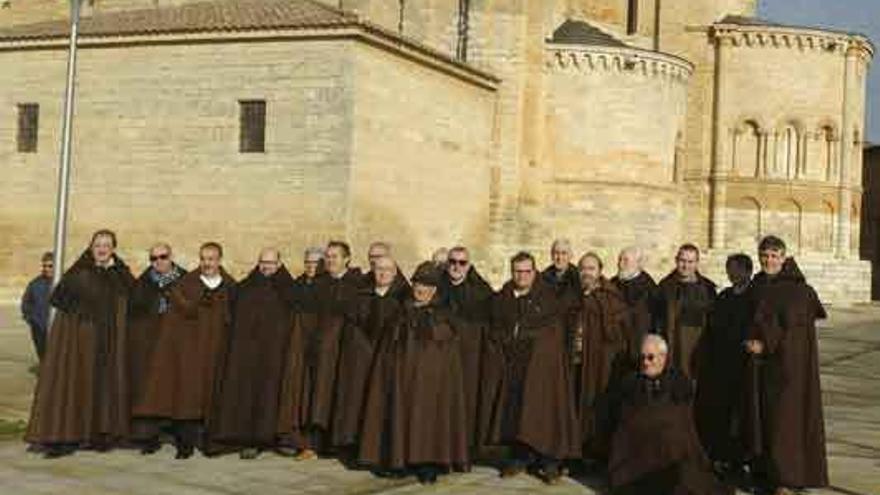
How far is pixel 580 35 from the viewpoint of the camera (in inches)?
1211

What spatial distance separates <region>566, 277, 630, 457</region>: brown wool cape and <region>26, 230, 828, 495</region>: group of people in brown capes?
→ 1cm

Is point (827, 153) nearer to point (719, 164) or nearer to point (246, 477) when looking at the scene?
point (719, 164)

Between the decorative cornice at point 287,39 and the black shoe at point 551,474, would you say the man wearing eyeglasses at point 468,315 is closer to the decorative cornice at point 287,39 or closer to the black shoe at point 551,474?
the black shoe at point 551,474

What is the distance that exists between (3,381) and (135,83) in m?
11.6

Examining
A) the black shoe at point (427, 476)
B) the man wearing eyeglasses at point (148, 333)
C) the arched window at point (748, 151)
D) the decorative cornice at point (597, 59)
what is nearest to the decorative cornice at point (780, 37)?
the arched window at point (748, 151)

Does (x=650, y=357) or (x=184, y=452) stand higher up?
(x=650, y=357)

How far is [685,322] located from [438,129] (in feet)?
53.7

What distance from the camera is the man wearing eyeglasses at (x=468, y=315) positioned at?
8867mm

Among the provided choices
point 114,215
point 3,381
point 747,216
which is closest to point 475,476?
point 3,381

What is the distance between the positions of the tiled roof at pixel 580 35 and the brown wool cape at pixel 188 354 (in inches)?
837

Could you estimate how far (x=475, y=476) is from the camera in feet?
28.8

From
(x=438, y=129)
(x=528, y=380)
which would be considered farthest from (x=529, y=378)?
(x=438, y=129)

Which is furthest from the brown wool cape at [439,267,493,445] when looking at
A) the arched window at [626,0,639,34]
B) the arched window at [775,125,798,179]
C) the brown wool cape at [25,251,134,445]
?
the arched window at [626,0,639,34]

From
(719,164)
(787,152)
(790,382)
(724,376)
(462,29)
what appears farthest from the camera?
(787,152)
